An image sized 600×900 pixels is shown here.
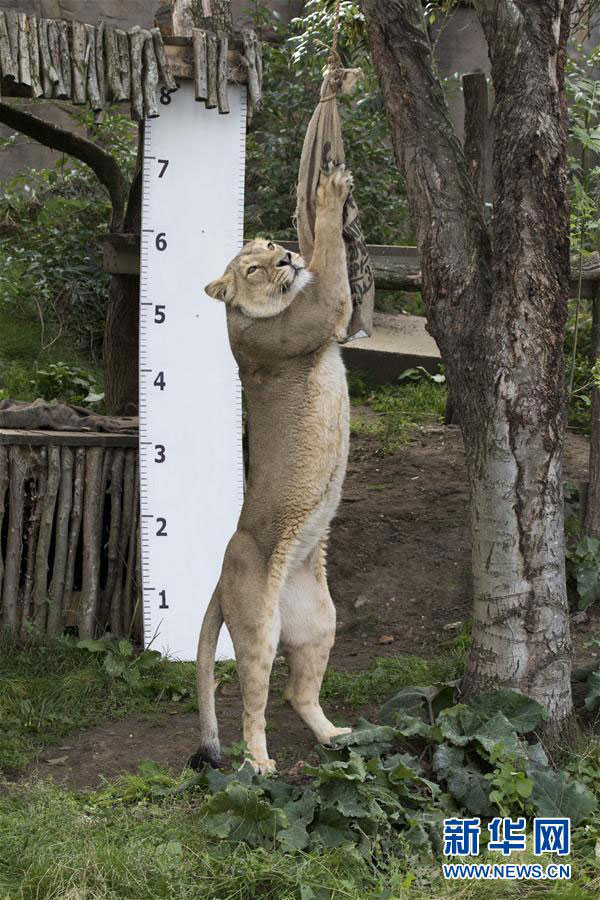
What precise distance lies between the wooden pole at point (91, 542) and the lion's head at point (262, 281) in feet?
6.80

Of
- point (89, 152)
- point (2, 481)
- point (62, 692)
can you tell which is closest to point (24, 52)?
point (89, 152)

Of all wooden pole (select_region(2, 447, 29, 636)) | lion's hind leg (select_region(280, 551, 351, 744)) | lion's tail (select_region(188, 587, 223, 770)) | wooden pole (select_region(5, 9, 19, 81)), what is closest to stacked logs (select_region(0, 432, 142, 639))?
wooden pole (select_region(2, 447, 29, 636))

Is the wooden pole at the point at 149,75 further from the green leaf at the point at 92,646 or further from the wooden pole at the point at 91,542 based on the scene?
the green leaf at the point at 92,646

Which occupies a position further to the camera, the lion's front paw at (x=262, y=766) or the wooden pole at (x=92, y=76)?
the wooden pole at (x=92, y=76)

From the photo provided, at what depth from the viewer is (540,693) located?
493 centimetres

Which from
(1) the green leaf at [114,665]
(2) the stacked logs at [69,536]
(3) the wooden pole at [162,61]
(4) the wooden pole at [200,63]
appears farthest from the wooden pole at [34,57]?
(1) the green leaf at [114,665]

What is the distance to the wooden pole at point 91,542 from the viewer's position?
6566 mm

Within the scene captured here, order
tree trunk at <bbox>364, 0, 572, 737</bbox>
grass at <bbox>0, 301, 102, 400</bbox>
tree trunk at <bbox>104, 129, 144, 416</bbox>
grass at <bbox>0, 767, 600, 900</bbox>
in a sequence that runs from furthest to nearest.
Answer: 1. grass at <bbox>0, 301, 102, 400</bbox>
2. tree trunk at <bbox>104, 129, 144, 416</bbox>
3. tree trunk at <bbox>364, 0, 572, 737</bbox>
4. grass at <bbox>0, 767, 600, 900</bbox>

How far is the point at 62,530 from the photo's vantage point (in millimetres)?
6621

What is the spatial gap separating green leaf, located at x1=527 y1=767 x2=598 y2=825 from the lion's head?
2228mm

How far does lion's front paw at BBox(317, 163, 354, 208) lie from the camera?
4602mm

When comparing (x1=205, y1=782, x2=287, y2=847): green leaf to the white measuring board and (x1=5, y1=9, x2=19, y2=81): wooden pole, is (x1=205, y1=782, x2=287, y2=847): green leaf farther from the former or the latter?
(x1=5, y1=9, x2=19, y2=81): wooden pole

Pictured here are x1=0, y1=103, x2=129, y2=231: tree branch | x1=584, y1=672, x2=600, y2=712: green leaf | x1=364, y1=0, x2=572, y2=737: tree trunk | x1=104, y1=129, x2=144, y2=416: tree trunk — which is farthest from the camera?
x1=0, y1=103, x2=129, y2=231: tree branch

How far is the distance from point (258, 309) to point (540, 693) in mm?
2082
